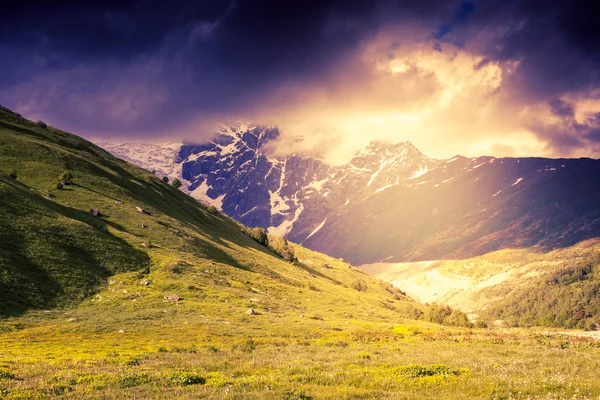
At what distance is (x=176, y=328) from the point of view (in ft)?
151

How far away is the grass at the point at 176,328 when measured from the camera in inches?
671

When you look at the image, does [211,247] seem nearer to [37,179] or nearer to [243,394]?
[37,179]

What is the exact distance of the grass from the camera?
1705 centimetres

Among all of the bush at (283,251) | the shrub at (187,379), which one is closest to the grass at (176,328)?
the shrub at (187,379)

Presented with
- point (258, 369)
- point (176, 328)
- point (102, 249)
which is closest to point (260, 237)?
point (102, 249)

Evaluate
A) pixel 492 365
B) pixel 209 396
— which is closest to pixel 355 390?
pixel 209 396

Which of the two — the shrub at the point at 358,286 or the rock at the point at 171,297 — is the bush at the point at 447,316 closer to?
the shrub at the point at 358,286

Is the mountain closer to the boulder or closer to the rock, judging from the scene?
the boulder

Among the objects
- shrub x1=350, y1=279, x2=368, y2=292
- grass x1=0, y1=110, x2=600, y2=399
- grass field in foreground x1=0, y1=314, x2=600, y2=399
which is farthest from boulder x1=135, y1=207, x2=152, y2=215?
shrub x1=350, y1=279, x2=368, y2=292

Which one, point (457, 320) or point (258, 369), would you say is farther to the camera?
point (457, 320)

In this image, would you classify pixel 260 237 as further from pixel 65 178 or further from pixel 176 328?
pixel 176 328

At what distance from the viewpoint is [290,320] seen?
191 ft

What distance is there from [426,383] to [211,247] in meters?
80.3

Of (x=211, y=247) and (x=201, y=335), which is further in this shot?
(x=211, y=247)
